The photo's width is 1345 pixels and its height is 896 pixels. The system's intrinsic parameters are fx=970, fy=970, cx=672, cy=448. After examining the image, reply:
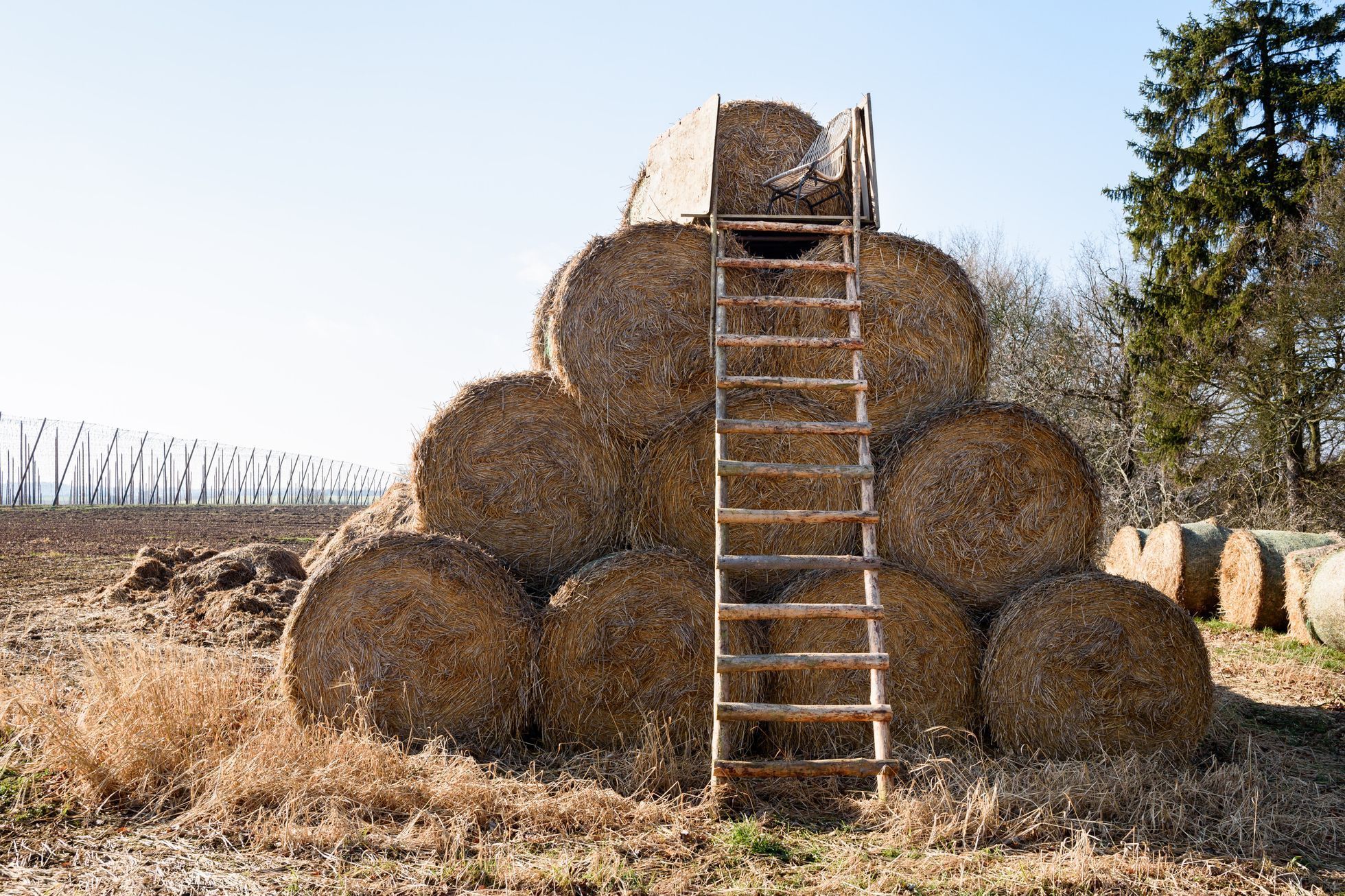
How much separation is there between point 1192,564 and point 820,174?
769 cm

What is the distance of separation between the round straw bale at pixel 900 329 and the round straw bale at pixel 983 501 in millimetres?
309

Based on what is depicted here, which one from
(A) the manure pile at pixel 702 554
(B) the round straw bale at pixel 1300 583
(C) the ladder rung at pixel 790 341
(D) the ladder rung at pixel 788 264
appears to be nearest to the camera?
(A) the manure pile at pixel 702 554

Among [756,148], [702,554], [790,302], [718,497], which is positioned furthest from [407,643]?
[756,148]

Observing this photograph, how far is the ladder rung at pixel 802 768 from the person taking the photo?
450 centimetres

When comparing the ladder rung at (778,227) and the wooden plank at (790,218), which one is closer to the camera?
the ladder rung at (778,227)

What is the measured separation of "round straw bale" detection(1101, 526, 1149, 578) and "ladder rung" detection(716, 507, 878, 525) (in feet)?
29.0

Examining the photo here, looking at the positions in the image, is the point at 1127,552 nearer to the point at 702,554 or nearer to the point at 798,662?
the point at 702,554

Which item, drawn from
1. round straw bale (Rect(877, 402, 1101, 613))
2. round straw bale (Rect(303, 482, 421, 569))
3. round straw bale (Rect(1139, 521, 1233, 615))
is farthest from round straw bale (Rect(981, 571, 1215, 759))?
round straw bale (Rect(1139, 521, 1233, 615))

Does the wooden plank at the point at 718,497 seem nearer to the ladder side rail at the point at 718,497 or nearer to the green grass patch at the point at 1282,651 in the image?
the ladder side rail at the point at 718,497

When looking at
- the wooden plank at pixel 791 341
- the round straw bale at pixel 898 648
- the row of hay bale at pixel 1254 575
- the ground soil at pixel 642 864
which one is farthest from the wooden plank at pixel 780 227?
the row of hay bale at pixel 1254 575

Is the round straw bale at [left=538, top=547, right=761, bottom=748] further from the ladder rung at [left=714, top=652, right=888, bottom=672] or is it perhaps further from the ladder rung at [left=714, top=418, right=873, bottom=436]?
the ladder rung at [left=714, top=418, right=873, bottom=436]

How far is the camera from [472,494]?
19.0 feet

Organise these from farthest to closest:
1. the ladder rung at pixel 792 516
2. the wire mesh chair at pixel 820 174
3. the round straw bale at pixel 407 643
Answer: the wire mesh chair at pixel 820 174
the round straw bale at pixel 407 643
the ladder rung at pixel 792 516

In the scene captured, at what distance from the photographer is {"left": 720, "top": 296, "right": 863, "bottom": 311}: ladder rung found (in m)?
5.76
